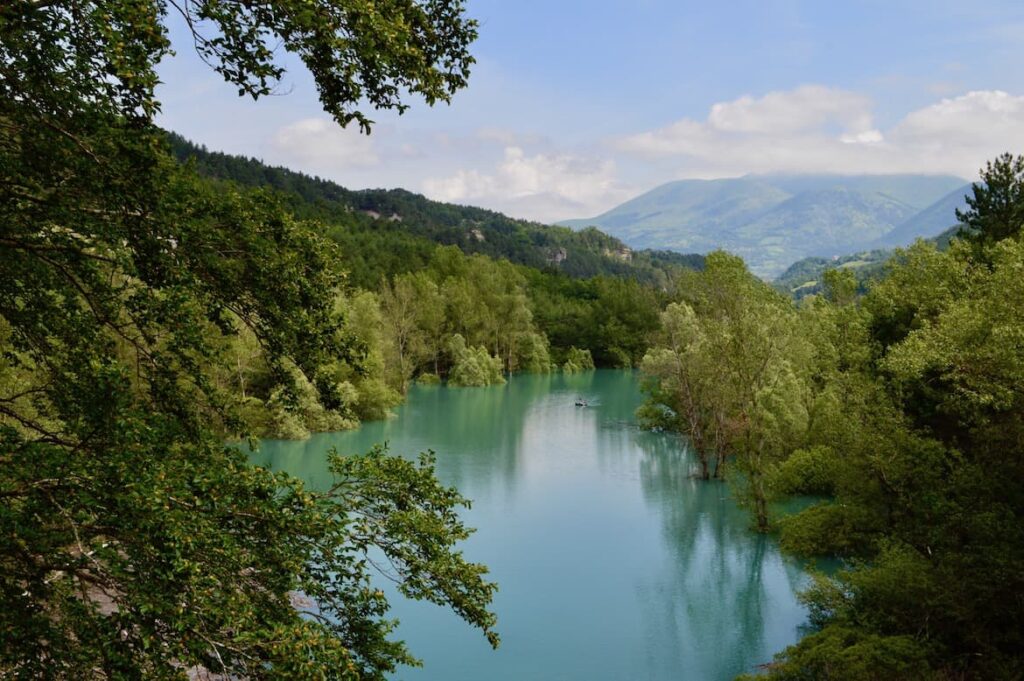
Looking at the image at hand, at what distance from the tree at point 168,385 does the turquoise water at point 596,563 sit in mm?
1695

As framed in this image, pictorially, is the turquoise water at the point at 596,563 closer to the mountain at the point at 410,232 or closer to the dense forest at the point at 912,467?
the dense forest at the point at 912,467

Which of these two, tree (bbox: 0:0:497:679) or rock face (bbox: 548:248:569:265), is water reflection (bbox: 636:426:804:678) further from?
rock face (bbox: 548:248:569:265)

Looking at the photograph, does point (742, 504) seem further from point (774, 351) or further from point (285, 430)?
point (285, 430)

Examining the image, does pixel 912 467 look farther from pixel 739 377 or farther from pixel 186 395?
pixel 186 395

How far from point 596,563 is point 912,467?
8.61 m

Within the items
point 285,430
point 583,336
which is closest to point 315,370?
point 285,430

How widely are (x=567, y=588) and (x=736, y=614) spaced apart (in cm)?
370

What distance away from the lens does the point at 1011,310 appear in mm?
9875

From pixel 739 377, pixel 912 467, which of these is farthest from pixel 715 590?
pixel 912 467

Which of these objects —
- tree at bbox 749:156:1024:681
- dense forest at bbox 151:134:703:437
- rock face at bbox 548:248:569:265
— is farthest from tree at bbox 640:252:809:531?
rock face at bbox 548:248:569:265

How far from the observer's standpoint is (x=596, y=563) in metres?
18.7

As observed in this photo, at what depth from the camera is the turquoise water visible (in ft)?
44.8

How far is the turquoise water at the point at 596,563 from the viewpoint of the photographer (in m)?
13.6

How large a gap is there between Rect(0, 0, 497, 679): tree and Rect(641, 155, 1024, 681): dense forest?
7912 mm
